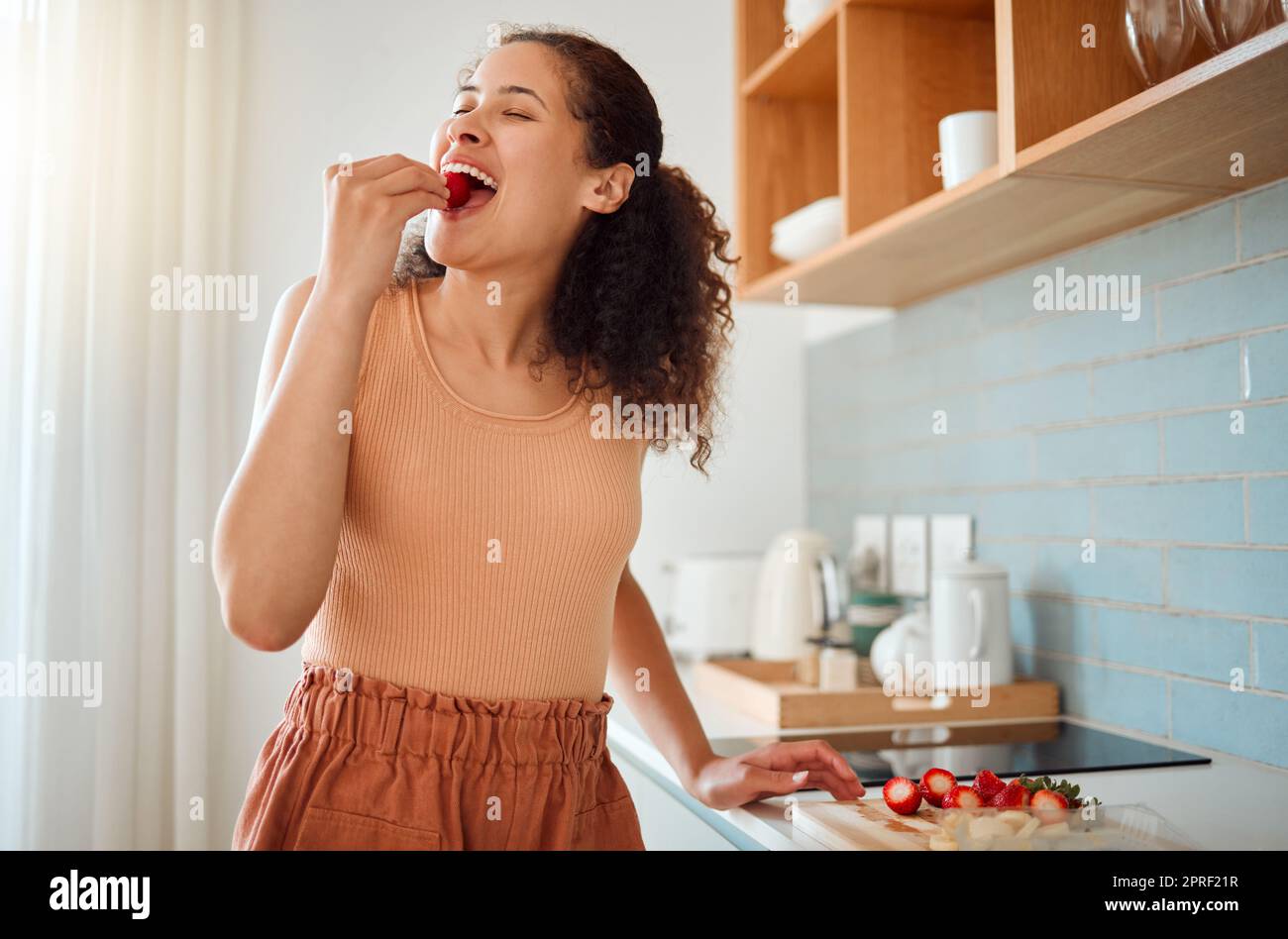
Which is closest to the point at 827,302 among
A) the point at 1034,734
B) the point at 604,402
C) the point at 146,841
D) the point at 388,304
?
the point at 1034,734

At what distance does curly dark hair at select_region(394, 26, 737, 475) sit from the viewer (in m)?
1.07

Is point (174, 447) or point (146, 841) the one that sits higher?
point (174, 447)

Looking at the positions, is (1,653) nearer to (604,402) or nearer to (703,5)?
(604,402)

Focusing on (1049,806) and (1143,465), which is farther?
(1143,465)

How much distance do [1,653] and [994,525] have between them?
1692 millimetres

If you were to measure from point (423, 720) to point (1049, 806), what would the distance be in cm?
55

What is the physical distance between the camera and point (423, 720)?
890 mm

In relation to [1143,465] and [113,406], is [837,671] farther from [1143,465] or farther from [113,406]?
[113,406]

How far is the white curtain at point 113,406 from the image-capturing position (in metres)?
1.84

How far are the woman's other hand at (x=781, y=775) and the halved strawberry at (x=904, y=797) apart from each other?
0.13 feet

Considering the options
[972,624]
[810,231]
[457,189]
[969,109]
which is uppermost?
[969,109]

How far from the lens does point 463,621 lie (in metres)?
0.92

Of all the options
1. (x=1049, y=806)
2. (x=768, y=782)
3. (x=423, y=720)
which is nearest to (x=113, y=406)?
(x=423, y=720)

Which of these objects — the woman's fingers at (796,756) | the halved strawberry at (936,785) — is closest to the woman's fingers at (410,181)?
the woman's fingers at (796,756)
